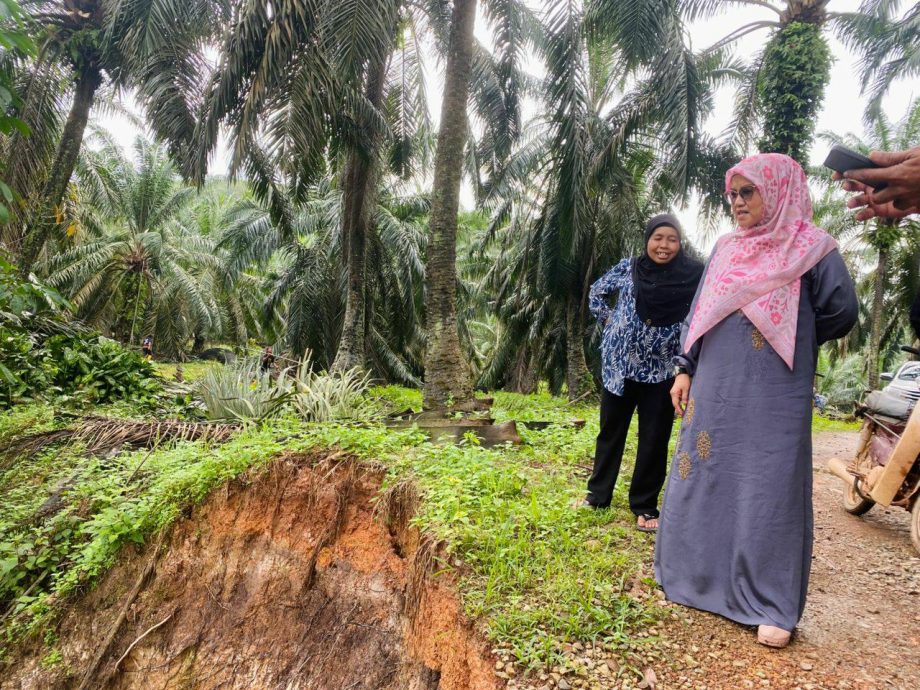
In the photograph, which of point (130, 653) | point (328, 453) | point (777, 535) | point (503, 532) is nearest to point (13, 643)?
point (130, 653)

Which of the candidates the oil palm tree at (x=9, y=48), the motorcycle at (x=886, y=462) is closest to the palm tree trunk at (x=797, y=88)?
the motorcycle at (x=886, y=462)

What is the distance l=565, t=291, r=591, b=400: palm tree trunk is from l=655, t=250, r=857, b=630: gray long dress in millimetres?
8437

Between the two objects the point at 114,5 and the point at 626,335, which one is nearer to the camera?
the point at 626,335

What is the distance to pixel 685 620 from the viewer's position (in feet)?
7.39

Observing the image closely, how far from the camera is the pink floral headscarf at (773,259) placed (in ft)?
7.30

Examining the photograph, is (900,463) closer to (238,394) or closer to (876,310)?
(238,394)

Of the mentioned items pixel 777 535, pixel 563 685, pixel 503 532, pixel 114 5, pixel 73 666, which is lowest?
pixel 73 666

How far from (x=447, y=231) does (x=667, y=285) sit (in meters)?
4.03

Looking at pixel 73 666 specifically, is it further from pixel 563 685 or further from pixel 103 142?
pixel 103 142

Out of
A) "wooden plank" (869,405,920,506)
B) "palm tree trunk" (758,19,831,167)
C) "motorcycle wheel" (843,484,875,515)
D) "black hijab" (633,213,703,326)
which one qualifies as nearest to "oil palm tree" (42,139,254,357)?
"palm tree trunk" (758,19,831,167)

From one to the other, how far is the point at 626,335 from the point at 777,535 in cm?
133

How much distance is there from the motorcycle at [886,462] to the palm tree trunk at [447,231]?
388cm

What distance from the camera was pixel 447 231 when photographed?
21.9 feet

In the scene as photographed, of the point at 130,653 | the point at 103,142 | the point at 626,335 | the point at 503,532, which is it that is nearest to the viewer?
the point at 503,532
